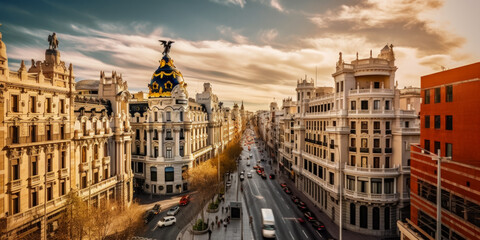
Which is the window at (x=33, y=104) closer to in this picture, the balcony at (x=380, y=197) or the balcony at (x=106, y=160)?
the balcony at (x=106, y=160)

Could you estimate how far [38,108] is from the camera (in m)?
29.7

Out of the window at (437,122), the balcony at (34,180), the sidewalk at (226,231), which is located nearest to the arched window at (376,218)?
the sidewalk at (226,231)

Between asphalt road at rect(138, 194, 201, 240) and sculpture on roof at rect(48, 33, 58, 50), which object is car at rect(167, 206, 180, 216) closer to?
asphalt road at rect(138, 194, 201, 240)

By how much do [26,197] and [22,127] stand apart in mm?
7843

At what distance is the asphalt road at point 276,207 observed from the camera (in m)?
41.3

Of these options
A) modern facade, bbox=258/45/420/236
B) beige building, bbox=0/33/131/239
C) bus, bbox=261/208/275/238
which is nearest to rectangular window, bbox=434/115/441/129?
modern facade, bbox=258/45/420/236

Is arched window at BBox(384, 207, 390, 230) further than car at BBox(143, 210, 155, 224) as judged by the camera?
No

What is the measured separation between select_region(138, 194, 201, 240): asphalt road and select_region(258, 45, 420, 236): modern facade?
26285 millimetres

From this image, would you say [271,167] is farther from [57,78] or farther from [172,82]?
[57,78]

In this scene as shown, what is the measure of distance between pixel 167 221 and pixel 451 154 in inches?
1588

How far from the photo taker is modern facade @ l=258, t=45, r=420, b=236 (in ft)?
133

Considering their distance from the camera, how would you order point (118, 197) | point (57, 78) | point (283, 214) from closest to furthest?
point (57, 78) < point (118, 197) < point (283, 214)

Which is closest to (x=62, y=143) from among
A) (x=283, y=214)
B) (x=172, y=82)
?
(x=172, y=82)

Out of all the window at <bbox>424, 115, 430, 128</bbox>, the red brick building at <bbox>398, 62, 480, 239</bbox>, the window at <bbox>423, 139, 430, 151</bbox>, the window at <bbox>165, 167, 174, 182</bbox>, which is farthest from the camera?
the window at <bbox>165, 167, 174, 182</bbox>
